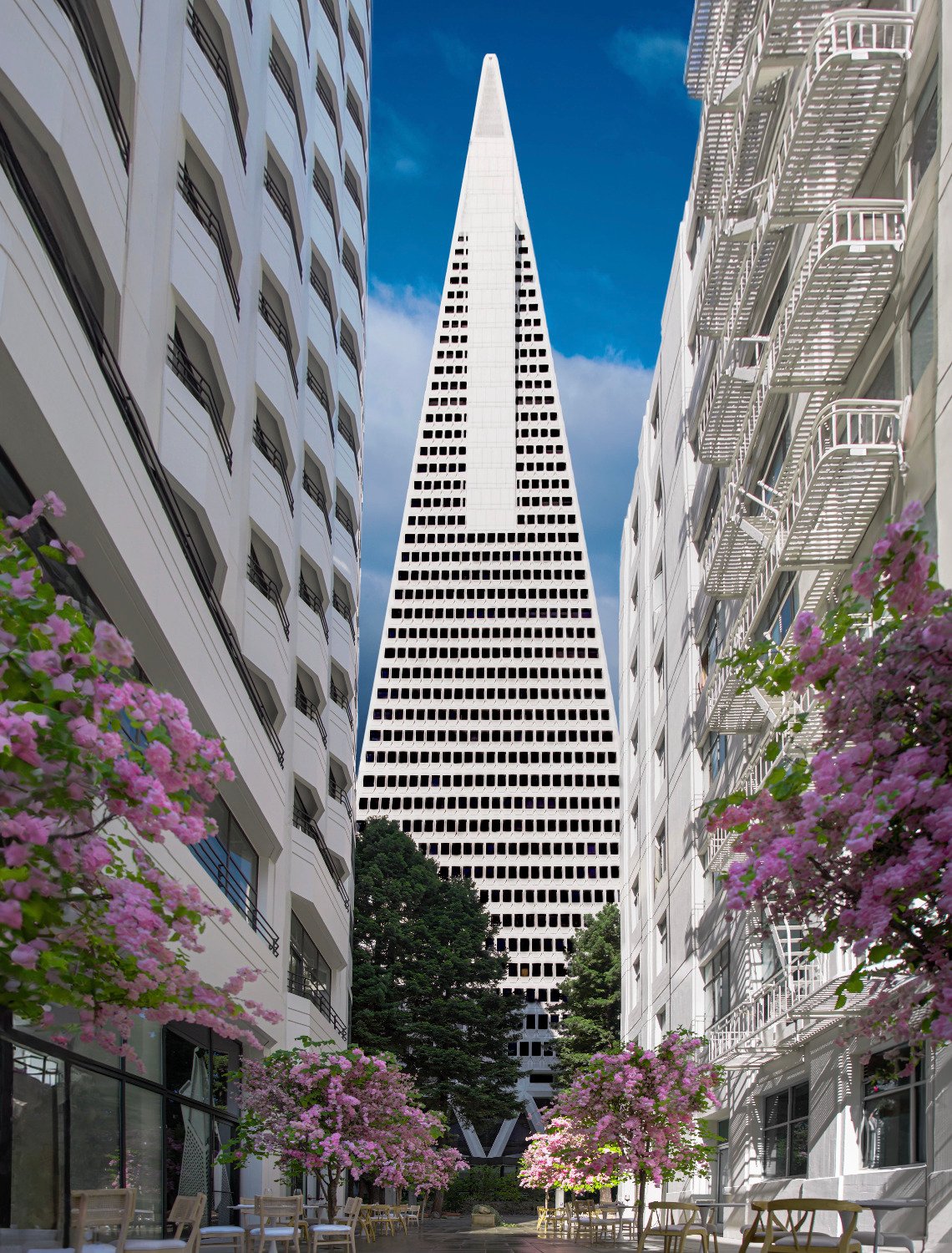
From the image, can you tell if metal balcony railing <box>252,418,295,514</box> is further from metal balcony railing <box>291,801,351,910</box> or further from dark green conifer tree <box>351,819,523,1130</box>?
dark green conifer tree <box>351,819,523,1130</box>

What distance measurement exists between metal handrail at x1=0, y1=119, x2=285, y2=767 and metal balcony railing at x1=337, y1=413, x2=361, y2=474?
58.3ft

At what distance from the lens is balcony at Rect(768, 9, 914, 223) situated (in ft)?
62.6

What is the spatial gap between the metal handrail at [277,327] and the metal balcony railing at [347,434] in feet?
31.8

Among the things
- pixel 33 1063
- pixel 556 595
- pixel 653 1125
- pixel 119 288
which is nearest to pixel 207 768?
pixel 33 1063

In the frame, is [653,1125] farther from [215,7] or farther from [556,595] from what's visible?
[556,595]

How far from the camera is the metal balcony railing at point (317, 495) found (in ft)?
120

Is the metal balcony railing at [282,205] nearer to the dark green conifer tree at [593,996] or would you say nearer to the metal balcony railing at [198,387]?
the metal balcony railing at [198,387]

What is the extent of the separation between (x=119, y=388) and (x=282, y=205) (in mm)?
16305

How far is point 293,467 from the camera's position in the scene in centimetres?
3316

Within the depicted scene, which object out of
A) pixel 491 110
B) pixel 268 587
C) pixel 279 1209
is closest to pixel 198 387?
pixel 268 587

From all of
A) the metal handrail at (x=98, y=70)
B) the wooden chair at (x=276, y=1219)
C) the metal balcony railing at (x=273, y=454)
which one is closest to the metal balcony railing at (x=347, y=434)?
the metal balcony railing at (x=273, y=454)

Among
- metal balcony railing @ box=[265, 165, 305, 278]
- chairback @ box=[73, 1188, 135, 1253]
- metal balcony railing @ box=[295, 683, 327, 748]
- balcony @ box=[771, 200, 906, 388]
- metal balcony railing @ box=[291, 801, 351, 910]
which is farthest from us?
metal balcony railing @ box=[295, 683, 327, 748]

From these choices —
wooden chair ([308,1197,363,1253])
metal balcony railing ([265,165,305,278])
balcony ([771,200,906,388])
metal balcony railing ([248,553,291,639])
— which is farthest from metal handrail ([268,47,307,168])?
wooden chair ([308,1197,363,1253])

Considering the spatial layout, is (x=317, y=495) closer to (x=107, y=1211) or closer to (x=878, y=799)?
(x=107, y=1211)
